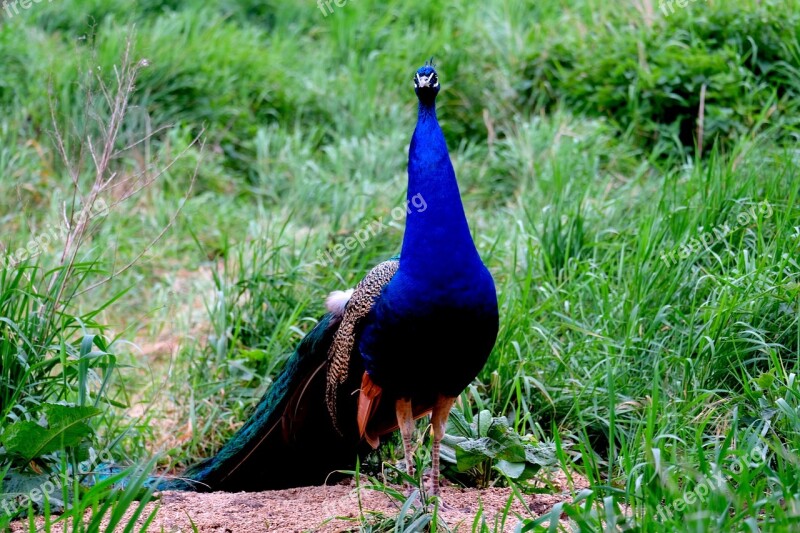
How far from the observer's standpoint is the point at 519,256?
4.94 meters

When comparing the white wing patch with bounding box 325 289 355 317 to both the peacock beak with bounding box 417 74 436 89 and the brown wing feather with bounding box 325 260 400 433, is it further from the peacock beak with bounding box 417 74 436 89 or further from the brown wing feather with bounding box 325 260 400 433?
the peacock beak with bounding box 417 74 436 89

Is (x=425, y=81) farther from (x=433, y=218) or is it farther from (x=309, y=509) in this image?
(x=309, y=509)

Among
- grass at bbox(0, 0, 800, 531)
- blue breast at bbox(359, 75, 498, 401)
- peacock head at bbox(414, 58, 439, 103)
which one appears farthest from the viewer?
grass at bbox(0, 0, 800, 531)

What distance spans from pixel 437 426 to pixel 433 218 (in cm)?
77

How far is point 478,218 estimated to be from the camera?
19.4ft

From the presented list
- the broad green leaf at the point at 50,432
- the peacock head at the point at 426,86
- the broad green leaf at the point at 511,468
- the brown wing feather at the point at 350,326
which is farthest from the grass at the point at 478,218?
the peacock head at the point at 426,86

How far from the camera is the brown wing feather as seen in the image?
3334 mm

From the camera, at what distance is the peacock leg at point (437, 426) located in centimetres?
333

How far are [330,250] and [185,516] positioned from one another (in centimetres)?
227

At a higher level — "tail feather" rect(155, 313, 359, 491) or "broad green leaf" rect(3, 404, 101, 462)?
"broad green leaf" rect(3, 404, 101, 462)

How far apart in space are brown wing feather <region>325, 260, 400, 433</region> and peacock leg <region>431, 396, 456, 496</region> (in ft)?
1.15

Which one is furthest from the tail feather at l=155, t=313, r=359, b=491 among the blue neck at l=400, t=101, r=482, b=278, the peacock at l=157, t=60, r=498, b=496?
the blue neck at l=400, t=101, r=482, b=278

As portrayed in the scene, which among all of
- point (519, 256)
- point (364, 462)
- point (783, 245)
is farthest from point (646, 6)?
point (364, 462)

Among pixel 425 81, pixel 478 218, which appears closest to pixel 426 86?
pixel 425 81
